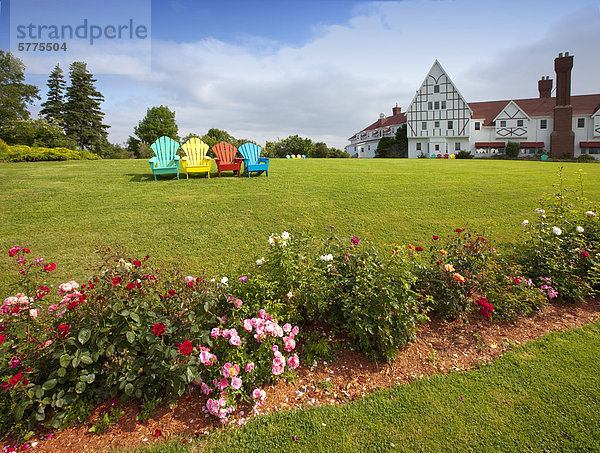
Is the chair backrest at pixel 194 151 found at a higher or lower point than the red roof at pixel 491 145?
lower

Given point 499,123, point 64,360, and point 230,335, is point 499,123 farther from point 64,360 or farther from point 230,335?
point 64,360

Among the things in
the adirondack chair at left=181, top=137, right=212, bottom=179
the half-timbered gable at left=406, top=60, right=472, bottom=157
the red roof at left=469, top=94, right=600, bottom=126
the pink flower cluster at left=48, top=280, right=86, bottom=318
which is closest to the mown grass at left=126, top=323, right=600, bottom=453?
the pink flower cluster at left=48, top=280, right=86, bottom=318

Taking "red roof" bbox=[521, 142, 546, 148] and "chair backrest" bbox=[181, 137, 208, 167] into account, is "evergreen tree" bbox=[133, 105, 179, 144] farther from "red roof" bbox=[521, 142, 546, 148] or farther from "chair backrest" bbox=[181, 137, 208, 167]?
"red roof" bbox=[521, 142, 546, 148]

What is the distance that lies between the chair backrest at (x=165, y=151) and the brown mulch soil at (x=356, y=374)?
8.06 m

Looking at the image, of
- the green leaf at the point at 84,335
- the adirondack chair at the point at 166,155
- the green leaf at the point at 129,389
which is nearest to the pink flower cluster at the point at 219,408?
the green leaf at the point at 129,389

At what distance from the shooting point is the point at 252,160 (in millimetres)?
9695

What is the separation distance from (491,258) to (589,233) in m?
1.56

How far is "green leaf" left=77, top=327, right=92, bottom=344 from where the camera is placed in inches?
70.6

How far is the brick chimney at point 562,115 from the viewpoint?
32.8 meters

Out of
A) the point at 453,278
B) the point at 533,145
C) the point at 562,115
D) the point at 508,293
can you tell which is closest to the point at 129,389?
the point at 453,278

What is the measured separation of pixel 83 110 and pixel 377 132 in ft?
121

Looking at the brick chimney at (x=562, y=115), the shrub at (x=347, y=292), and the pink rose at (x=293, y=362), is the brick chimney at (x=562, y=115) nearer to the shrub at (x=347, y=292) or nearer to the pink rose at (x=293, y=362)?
the shrub at (x=347, y=292)

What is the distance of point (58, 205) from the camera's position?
6.05 metres

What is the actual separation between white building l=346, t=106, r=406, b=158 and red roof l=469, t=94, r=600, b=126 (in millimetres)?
9273
